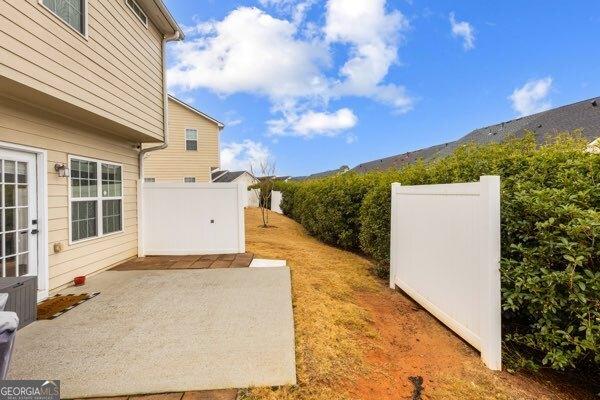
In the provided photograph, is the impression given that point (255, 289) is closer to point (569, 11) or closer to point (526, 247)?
point (526, 247)

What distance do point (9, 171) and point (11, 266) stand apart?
1235mm

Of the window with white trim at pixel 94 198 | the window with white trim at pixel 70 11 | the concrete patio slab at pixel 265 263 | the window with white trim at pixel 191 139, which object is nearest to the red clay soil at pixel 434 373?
the concrete patio slab at pixel 265 263

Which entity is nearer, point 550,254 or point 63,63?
point 550,254

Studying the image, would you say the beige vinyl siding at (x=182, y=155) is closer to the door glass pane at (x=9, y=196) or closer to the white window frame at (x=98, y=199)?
the white window frame at (x=98, y=199)

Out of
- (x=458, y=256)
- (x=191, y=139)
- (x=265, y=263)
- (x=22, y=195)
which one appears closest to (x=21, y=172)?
(x=22, y=195)

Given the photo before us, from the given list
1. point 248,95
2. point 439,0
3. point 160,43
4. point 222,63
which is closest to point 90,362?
point 160,43

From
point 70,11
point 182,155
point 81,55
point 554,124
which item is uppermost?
point 554,124

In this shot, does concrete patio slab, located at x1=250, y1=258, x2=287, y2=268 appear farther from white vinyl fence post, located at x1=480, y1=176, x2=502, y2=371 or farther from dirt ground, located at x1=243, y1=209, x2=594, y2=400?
white vinyl fence post, located at x1=480, y1=176, x2=502, y2=371

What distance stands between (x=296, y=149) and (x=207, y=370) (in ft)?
65.4

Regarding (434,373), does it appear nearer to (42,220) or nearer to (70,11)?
(42,220)

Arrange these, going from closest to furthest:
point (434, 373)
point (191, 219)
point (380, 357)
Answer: point (434, 373)
point (380, 357)
point (191, 219)

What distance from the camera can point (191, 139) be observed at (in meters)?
17.5

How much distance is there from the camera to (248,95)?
17.6 metres

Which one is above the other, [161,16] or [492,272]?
[161,16]
